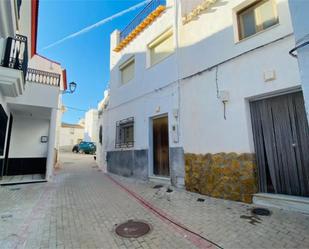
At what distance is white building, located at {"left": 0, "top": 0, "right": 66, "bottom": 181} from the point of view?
5.62 m

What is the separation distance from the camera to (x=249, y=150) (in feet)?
15.5

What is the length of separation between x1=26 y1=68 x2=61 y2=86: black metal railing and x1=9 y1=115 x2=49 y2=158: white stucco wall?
2.84 meters

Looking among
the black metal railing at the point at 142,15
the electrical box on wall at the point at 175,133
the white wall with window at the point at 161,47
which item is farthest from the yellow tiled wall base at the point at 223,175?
the black metal railing at the point at 142,15

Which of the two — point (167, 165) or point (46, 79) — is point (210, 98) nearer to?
point (167, 165)

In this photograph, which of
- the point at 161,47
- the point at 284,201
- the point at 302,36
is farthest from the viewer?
the point at 161,47

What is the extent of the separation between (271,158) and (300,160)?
0.57 metres

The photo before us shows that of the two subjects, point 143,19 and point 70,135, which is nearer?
point 143,19

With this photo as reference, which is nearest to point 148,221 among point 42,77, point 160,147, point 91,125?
point 160,147

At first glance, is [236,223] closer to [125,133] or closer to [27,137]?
[125,133]

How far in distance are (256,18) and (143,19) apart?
18.8 feet

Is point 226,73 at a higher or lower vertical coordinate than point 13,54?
lower

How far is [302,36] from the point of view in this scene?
232cm

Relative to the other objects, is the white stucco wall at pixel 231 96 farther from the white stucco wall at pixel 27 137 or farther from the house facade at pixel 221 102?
the white stucco wall at pixel 27 137

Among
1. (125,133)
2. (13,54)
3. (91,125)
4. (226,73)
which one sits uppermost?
(91,125)
